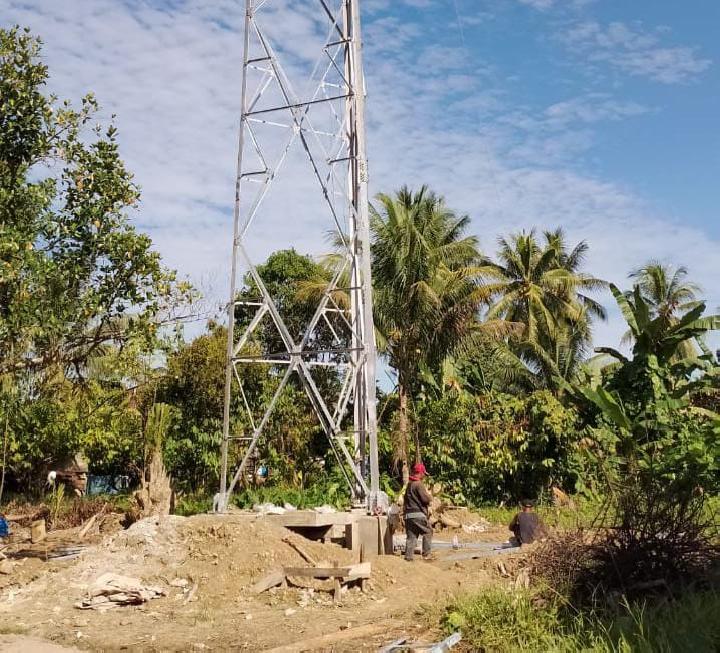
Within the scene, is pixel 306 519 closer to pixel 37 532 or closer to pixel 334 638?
pixel 334 638

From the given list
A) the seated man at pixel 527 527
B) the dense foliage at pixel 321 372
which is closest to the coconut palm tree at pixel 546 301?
the dense foliage at pixel 321 372

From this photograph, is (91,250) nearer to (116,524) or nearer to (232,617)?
(232,617)

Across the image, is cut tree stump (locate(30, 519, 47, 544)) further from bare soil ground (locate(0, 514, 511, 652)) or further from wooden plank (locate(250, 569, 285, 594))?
wooden plank (locate(250, 569, 285, 594))

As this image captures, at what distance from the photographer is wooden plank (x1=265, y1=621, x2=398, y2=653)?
7.40m

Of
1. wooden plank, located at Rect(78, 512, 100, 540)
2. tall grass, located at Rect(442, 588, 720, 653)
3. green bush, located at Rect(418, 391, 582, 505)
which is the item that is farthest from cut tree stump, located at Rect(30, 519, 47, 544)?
tall grass, located at Rect(442, 588, 720, 653)

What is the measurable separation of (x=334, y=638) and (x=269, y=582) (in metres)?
2.66

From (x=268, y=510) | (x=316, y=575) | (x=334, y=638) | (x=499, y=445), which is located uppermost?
(x=499, y=445)

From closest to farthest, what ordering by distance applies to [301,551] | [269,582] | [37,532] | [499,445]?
[269,582]
[301,551]
[37,532]
[499,445]

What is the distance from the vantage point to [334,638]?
7.66 metres

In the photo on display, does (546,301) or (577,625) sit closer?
(577,625)

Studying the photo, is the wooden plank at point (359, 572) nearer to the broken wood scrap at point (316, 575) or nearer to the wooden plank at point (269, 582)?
the broken wood scrap at point (316, 575)

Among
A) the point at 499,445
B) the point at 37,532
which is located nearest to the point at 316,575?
the point at 37,532

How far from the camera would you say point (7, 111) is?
36.7 feet

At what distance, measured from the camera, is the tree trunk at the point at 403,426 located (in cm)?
2099
